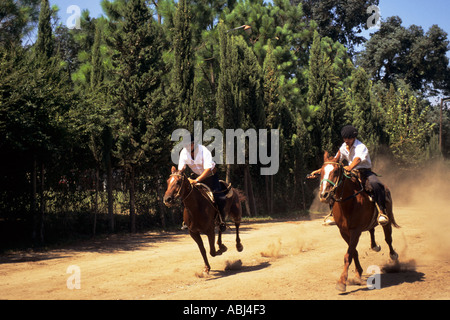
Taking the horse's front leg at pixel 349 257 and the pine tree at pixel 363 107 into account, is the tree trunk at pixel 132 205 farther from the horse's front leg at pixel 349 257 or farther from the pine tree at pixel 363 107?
the pine tree at pixel 363 107

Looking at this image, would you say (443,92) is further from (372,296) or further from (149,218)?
(372,296)

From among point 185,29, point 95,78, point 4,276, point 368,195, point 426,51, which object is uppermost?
point 426,51

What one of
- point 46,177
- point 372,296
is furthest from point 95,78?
point 372,296

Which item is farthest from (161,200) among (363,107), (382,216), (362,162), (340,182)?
(363,107)

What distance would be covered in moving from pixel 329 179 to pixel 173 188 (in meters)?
3.13

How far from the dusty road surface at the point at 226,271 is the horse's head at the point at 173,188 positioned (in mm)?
1680

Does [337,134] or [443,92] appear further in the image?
[443,92]

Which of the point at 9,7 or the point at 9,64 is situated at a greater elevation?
the point at 9,7

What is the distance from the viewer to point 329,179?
27.6 feet

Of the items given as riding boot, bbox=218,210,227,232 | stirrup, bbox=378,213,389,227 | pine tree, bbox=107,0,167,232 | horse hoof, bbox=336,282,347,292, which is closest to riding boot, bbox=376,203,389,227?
stirrup, bbox=378,213,389,227

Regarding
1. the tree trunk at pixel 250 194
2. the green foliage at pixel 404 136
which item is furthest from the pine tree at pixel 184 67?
the green foliage at pixel 404 136

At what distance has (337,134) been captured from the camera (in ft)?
110

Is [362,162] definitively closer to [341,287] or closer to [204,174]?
[341,287]
